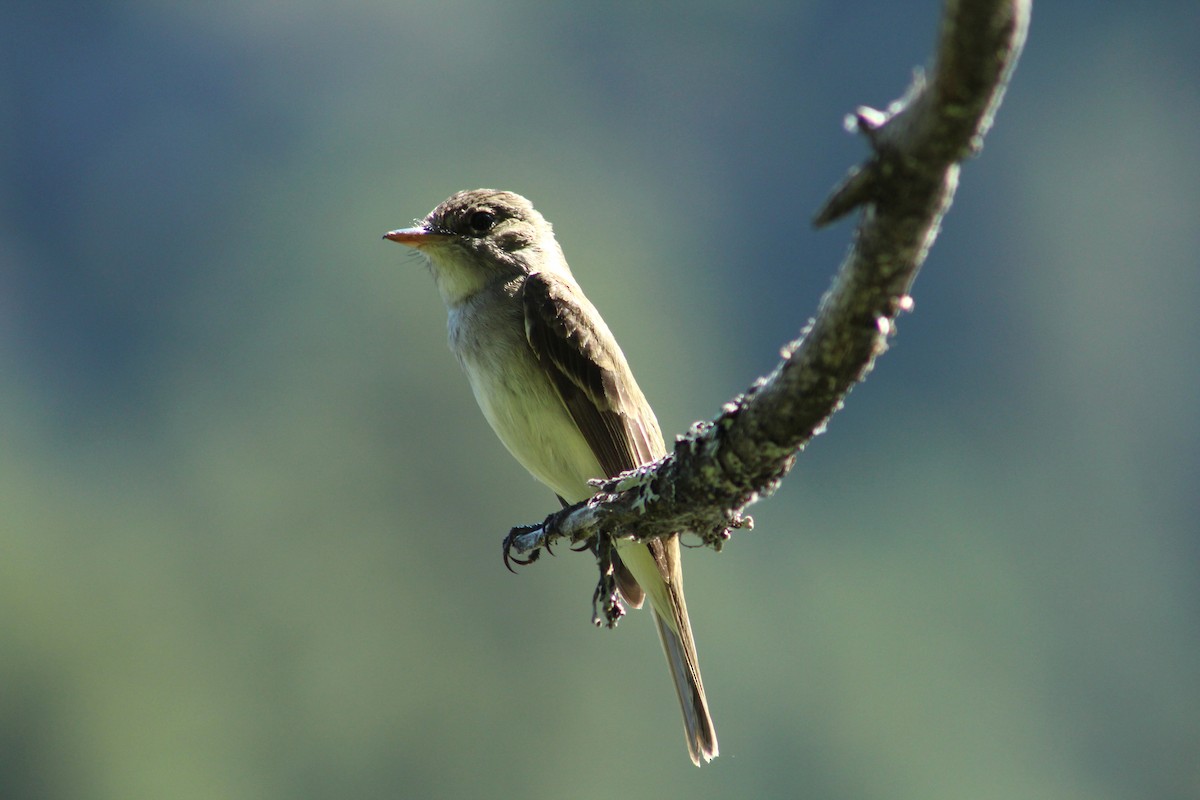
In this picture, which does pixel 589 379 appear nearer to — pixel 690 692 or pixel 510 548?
pixel 510 548

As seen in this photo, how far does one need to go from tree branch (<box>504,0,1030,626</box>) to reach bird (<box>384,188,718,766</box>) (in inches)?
78.7

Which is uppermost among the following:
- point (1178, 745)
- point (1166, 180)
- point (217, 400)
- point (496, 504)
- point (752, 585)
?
point (1166, 180)

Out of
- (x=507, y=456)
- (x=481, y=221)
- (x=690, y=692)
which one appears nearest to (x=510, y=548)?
(x=690, y=692)

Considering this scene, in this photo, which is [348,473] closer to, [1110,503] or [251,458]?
[251,458]

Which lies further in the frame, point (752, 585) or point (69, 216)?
point (69, 216)

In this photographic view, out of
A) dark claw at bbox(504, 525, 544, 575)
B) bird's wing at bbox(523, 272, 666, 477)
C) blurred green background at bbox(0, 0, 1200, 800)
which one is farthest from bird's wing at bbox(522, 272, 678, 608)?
blurred green background at bbox(0, 0, 1200, 800)

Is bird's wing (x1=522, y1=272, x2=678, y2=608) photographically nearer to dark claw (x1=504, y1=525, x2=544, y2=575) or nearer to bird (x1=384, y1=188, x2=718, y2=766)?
bird (x1=384, y1=188, x2=718, y2=766)

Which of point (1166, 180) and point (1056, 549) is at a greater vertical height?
point (1166, 180)

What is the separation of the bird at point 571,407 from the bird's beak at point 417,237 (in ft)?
0.25

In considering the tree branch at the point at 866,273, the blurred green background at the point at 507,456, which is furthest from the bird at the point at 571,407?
the blurred green background at the point at 507,456

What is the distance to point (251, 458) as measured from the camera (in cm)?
8369

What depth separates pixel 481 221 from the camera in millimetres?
6680

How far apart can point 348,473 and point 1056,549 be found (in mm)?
62998

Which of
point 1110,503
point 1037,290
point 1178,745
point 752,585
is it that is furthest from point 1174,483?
point 752,585
